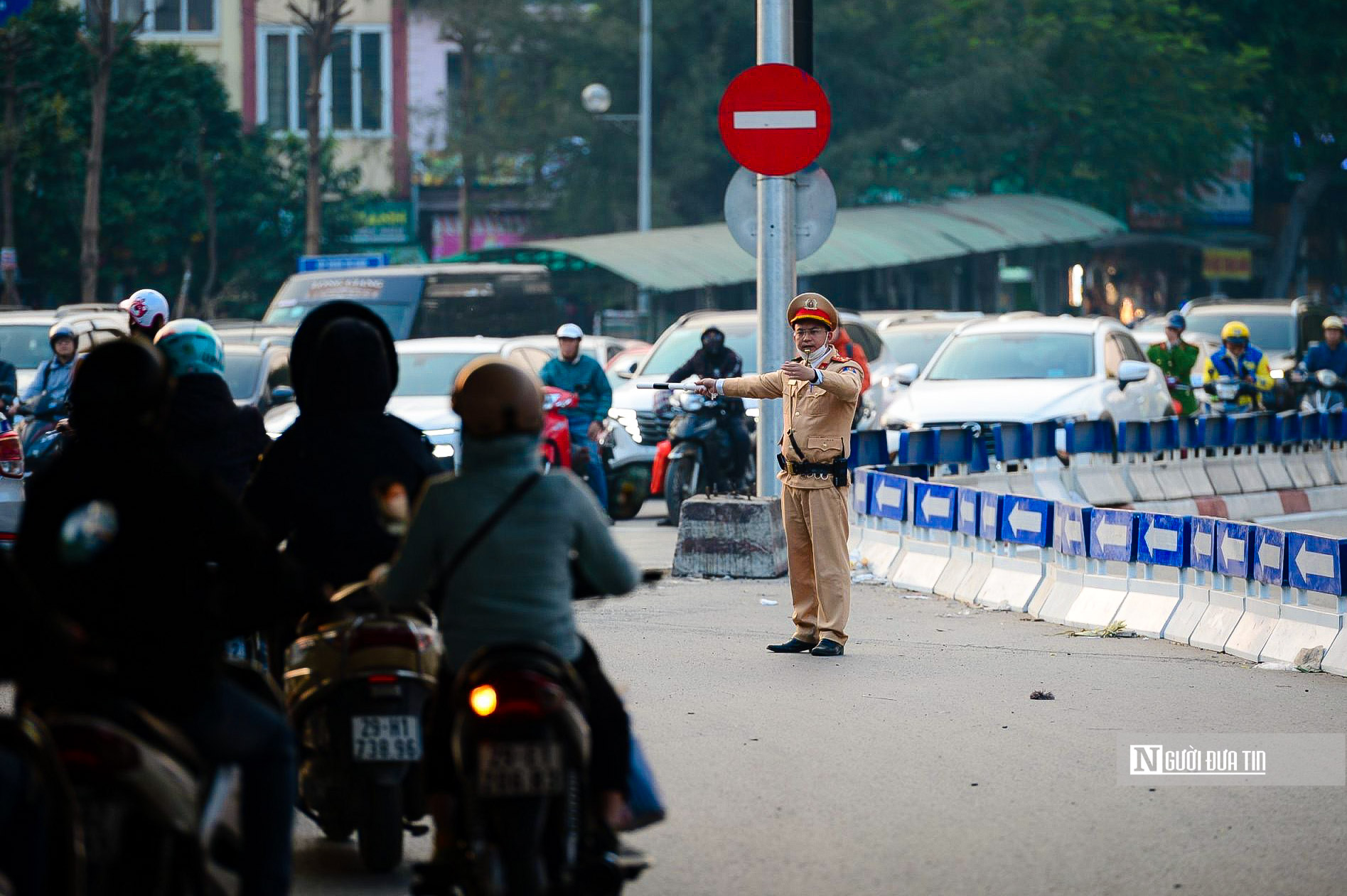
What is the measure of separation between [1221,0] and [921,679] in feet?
173

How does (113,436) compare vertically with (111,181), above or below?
below

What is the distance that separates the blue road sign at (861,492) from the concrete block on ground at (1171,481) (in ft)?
14.6

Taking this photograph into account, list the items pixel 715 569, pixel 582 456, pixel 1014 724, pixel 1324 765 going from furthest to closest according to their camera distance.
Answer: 1. pixel 582 456
2. pixel 715 569
3. pixel 1014 724
4. pixel 1324 765

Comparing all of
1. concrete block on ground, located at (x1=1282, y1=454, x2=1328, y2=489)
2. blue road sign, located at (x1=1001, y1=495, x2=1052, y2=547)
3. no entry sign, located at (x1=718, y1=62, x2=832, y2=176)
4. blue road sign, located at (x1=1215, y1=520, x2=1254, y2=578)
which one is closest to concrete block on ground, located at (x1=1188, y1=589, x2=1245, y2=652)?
blue road sign, located at (x1=1215, y1=520, x2=1254, y2=578)

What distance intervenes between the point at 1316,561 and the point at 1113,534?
63.2 inches

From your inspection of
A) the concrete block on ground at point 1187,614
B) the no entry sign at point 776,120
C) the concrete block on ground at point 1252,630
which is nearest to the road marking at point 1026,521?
the concrete block on ground at point 1187,614

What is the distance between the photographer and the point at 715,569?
41.6 feet

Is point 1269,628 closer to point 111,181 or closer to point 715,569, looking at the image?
point 715,569

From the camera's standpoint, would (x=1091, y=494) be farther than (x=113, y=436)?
Yes

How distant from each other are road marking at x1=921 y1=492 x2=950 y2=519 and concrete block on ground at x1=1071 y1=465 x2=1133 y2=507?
390cm

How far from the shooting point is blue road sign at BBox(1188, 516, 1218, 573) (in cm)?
994

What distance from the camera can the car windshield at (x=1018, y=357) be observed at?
744 inches

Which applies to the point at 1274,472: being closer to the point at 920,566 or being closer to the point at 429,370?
the point at 920,566

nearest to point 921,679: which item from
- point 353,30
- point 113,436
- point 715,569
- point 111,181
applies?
point 715,569
